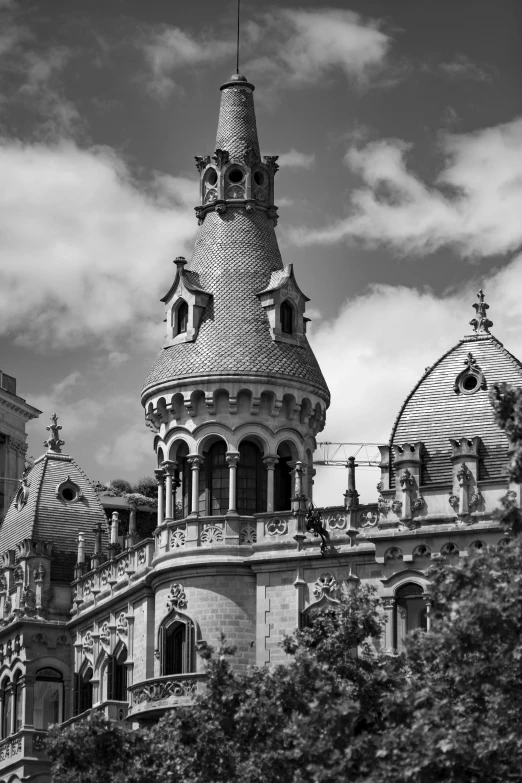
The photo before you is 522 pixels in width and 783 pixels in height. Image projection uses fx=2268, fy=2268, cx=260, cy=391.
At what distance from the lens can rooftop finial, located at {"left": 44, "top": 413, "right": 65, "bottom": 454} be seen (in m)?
89.3

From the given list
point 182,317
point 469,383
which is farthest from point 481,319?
point 182,317

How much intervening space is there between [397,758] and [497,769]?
2.29m

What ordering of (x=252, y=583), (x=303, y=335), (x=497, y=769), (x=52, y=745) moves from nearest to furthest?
(x=497, y=769)
(x=52, y=745)
(x=252, y=583)
(x=303, y=335)

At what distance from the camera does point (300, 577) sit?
70.7 m

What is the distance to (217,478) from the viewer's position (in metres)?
74.5

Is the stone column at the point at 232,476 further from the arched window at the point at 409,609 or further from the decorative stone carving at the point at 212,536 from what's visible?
the arched window at the point at 409,609

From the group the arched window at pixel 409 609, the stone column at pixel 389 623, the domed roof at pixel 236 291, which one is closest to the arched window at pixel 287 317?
the domed roof at pixel 236 291

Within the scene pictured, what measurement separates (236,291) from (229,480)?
680 centimetres

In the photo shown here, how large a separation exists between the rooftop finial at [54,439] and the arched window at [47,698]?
10085mm

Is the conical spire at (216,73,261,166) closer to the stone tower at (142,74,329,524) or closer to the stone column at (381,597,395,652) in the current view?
the stone tower at (142,74,329,524)

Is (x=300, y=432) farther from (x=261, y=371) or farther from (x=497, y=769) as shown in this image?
(x=497, y=769)

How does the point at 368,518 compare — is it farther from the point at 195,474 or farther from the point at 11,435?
the point at 11,435

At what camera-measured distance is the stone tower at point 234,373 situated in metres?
74.2

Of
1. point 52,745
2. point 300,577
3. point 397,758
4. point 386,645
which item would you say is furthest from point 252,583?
point 397,758
